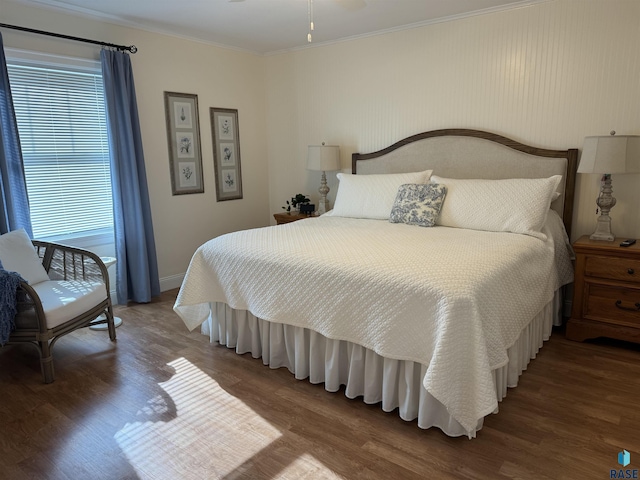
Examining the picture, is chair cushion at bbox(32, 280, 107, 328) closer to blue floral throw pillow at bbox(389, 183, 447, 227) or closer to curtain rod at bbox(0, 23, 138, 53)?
curtain rod at bbox(0, 23, 138, 53)

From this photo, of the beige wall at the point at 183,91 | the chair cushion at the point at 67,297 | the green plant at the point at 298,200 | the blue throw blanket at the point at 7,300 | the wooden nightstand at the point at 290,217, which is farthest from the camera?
the green plant at the point at 298,200

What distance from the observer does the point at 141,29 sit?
3936mm

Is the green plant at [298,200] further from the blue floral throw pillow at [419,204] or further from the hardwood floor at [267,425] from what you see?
the hardwood floor at [267,425]

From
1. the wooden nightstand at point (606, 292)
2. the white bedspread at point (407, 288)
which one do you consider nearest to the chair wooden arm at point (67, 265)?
the white bedspread at point (407, 288)

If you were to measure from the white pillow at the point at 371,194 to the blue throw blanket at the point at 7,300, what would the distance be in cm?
240

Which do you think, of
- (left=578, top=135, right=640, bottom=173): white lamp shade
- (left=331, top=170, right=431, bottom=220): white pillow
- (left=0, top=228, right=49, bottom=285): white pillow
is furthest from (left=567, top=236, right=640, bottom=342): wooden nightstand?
(left=0, top=228, right=49, bottom=285): white pillow

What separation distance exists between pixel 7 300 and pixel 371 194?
2644 mm

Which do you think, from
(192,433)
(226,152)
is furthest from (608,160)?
(226,152)

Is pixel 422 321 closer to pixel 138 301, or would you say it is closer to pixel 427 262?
pixel 427 262

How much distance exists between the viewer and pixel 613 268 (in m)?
2.91

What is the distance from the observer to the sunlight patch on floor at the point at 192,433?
1.94 metres

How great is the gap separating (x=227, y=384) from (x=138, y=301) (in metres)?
1.80

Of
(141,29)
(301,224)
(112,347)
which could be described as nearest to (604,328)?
(301,224)

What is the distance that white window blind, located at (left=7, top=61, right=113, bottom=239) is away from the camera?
3.40 meters
